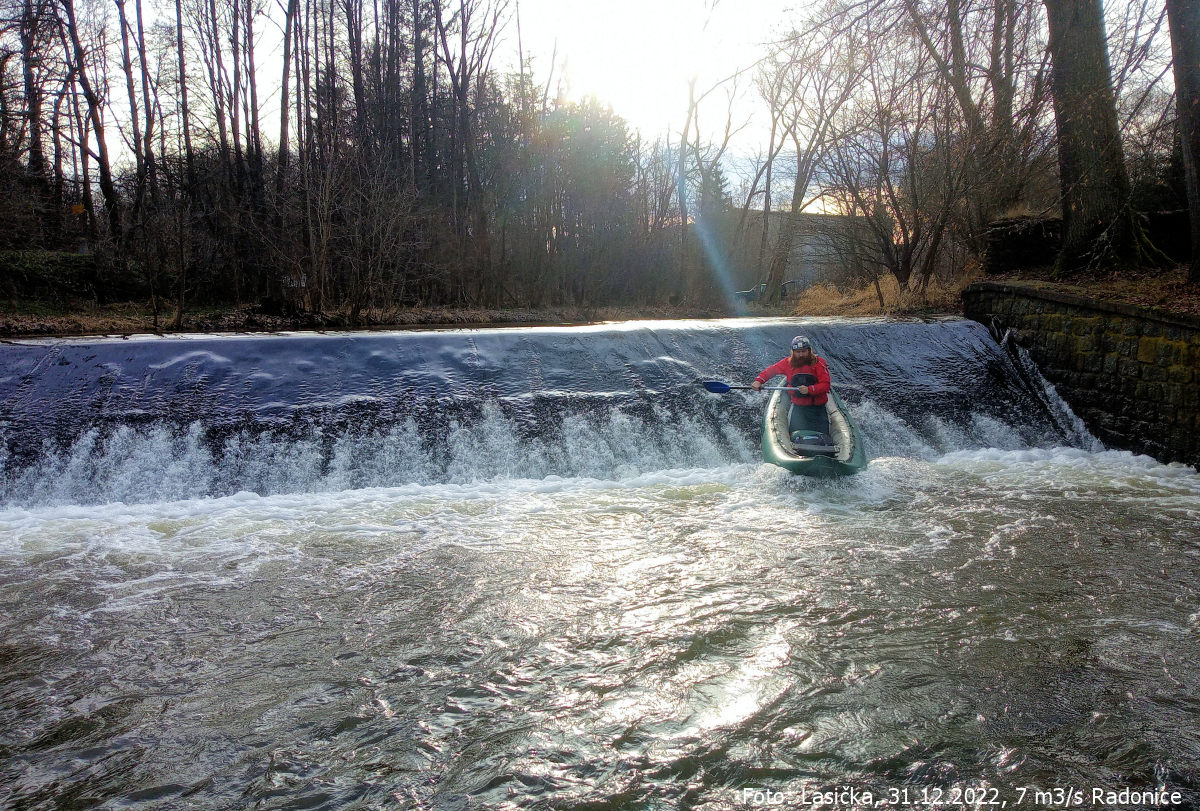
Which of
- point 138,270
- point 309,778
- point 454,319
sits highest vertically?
point 138,270

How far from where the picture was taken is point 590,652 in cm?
372

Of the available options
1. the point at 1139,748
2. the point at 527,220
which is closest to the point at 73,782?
the point at 1139,748

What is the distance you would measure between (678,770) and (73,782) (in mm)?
2195

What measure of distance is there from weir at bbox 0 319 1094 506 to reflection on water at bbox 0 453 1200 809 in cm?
75

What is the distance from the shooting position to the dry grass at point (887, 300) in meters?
12.8

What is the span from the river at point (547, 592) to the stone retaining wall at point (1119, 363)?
365mm

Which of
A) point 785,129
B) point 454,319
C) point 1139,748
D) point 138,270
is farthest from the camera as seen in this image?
point 785,129

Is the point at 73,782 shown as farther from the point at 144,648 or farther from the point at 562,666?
the point at 562,666

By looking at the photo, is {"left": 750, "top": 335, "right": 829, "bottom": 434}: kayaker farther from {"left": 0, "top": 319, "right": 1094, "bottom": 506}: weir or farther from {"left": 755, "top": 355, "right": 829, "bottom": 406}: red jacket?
{"left": 0, "top": 319, "right": 1094, "bottom": 506}: weir

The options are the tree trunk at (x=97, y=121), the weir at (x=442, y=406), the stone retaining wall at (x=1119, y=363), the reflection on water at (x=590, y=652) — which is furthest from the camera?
the tree trunk at (x=97, y=121)

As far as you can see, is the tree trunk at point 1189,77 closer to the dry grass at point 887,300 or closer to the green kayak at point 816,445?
the dry grass at point 887,300

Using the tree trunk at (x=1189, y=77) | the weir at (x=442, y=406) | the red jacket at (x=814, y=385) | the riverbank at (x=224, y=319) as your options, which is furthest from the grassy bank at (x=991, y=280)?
the riverbank at (x=224, y=319)

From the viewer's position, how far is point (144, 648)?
3793 millimetres

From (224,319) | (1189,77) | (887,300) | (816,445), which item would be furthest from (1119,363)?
(224,319)
